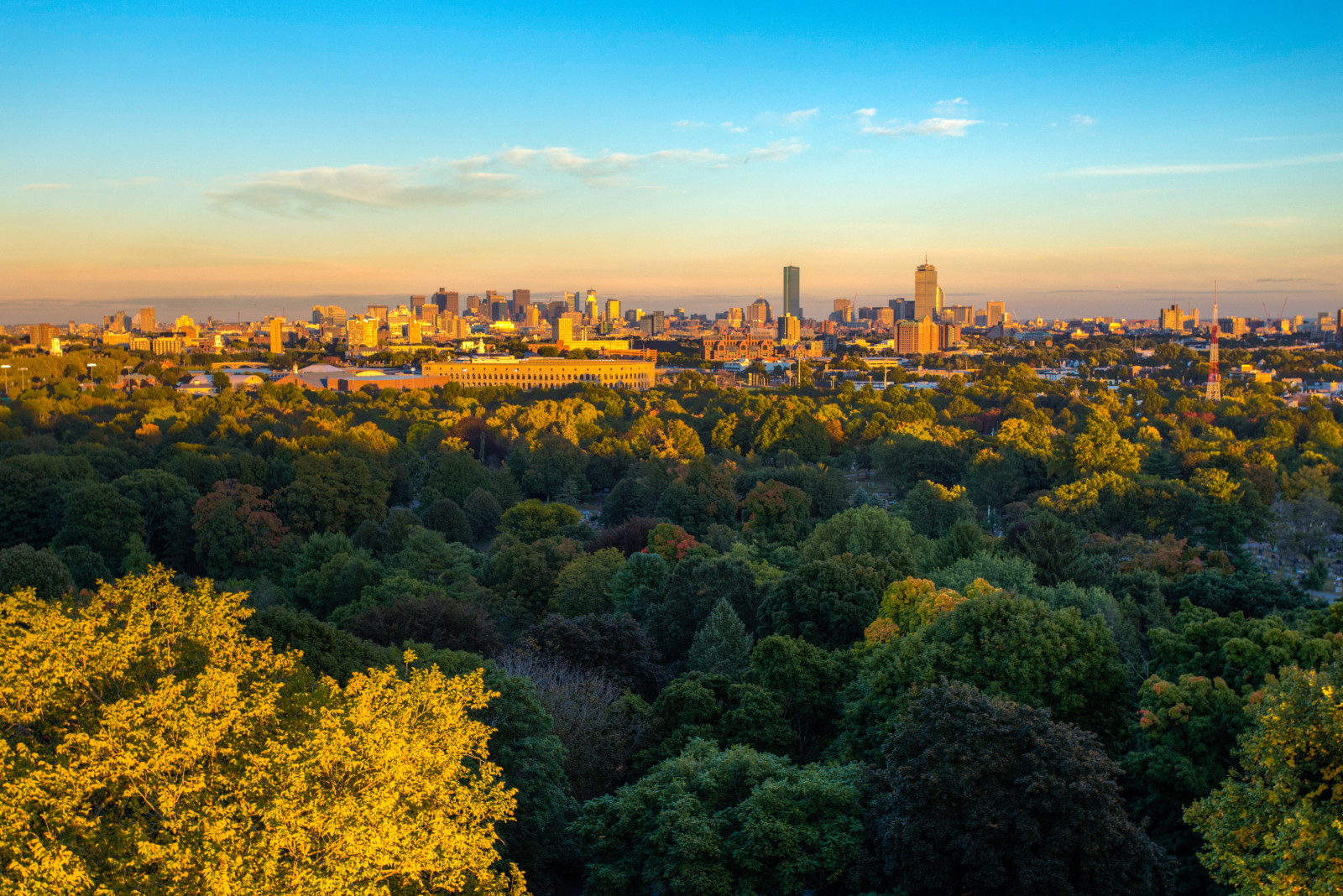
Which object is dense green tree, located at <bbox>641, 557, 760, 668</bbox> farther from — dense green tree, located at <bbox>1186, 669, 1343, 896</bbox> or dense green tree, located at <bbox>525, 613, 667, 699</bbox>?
dense green tree, located at <bbox>1186, 669, 1343, 896</bbox>

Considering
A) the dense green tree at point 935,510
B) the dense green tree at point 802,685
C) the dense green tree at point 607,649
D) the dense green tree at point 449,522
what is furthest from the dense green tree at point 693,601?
the dense green tree at point 449,522

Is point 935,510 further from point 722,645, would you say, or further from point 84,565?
point 84,565

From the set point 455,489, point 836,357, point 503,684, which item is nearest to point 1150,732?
point 503,684

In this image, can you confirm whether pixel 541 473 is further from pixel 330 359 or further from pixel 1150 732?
pixel 330 359

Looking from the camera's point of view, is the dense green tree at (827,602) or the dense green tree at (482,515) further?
the dense green tree at (482,515)

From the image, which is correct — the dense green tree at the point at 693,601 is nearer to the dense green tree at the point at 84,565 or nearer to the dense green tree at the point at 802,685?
the dense green tree at the point at 802,685

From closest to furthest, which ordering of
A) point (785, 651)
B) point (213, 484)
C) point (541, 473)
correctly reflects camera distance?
point (785, 651), point (213, 484), point (541, 473)
